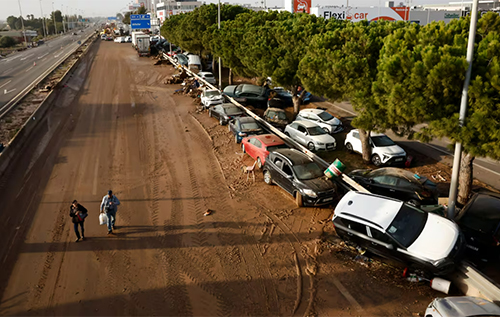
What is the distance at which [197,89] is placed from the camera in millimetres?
31719

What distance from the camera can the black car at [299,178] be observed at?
1246cm

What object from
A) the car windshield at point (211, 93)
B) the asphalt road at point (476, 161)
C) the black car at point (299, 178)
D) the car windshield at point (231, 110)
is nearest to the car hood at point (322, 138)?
the black car at point (299, 178)

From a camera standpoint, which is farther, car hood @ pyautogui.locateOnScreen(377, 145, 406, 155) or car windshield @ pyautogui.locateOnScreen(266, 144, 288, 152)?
car hood @ pyautogui.locateOnScreen(377, 145, 406, 155)

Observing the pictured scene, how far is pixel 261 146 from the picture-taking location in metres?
15.9

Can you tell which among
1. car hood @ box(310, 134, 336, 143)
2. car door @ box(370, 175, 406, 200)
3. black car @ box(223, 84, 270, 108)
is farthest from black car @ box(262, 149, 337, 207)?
black car @ box(223, 84, 270, 108)

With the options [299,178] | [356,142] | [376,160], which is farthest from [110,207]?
[356,142]

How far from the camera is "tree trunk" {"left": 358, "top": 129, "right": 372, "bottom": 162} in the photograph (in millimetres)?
17156

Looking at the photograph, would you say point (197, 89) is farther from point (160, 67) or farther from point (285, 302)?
point (285, 302)

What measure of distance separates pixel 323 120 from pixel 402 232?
13.4m

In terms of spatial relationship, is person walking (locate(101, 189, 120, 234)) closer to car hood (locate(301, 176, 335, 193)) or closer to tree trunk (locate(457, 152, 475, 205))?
car hood (locate(301, 176, 335, 193))

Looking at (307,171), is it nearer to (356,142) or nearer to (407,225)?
(407,225)

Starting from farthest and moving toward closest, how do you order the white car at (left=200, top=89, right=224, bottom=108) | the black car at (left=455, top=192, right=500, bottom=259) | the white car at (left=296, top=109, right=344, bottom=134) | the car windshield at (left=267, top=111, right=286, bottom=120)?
1. the white car at (left=200, top=89, right=224, bottom=108)
2. the car windshield at (left=267, top=111, right=286, bottom=120)
3. the white car at (left=296, top=109, right=344, bottom=134)
4. the black car at (left=455, top=192, right=500, bottom=259)

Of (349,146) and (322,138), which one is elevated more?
(322,138)

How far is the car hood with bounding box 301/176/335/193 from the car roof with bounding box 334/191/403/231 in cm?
148
